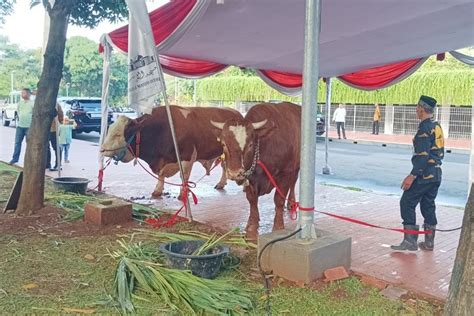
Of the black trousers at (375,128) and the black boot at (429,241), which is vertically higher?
the black trousers at (375,128)

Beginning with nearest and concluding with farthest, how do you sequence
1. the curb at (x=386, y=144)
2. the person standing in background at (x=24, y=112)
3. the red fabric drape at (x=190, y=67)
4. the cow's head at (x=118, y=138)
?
the cow's head at (x=118, y=138)
the red fabric drape at (x=190, y=67)
the person standing in background at (x=24, y=112)
the curb at (x=386, y=144)

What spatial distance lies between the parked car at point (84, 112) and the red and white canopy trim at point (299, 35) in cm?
1167

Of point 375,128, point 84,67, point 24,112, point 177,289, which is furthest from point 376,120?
point 177,289

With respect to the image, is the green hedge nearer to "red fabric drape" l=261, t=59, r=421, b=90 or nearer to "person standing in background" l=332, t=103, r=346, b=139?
"person standing in background" l=332, t=103, r=346, b=139

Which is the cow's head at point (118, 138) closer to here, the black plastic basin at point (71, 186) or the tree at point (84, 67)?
the black plastic basin at point (71, 186)

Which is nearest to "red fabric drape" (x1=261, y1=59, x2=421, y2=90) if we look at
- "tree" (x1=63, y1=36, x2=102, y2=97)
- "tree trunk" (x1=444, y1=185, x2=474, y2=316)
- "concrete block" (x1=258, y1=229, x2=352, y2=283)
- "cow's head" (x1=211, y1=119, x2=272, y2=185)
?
"cow's head" (x1=211, y1=119, x2=272, y2=185)

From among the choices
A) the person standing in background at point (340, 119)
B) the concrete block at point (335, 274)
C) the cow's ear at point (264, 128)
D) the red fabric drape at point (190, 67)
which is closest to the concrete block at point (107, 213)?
the cow's ear at point (264, 128)

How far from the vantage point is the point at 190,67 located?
30.6ft

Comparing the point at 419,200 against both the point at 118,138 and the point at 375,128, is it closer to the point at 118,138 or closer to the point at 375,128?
the point at 118,138

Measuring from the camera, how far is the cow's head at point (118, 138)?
24.4ft

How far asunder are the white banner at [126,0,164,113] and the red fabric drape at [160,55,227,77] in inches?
128

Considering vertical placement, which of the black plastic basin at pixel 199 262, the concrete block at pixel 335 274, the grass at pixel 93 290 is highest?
the black plastic basin at pixel 199 262

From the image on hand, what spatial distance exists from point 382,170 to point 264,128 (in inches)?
330

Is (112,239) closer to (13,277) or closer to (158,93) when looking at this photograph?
(13,277)
